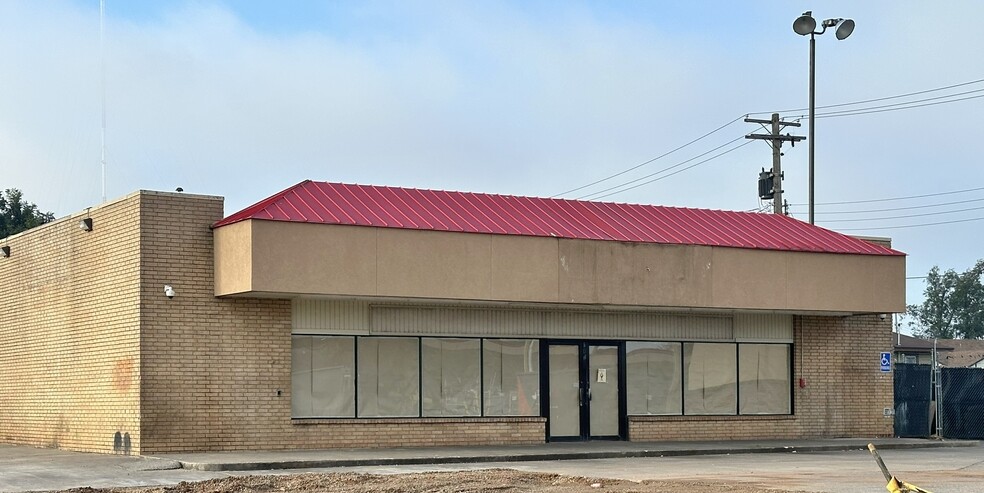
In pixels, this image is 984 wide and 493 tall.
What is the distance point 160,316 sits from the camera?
77.6ft

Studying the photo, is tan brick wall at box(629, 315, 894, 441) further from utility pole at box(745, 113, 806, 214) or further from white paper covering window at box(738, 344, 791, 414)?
utility pole at box(745, 113, 806, 214)

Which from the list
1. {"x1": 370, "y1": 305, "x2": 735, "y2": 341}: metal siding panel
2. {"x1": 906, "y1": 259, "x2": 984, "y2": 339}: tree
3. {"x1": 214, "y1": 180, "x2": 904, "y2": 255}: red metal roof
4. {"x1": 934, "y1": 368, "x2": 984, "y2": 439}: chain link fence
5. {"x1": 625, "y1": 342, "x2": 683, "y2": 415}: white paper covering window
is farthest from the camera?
{"x1": 906, "y1": 259, "x2": 984, "y2": 339}: tree

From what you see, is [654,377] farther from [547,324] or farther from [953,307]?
[953,307]

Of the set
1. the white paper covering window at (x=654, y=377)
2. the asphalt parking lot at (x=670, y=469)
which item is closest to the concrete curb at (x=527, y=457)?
the asphalt parking lot at (x=670, y=469)

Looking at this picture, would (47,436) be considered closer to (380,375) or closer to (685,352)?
(380,375)

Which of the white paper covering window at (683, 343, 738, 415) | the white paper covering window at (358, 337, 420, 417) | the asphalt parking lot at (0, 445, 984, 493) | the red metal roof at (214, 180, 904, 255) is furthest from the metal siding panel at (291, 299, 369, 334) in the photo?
the white paper covering window at (683, 343, 738, 415)

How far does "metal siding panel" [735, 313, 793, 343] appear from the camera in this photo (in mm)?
29781

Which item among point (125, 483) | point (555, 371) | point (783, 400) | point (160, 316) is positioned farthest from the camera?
point (783, 400)

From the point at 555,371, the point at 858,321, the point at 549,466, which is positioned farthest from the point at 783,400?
the point at 549,466

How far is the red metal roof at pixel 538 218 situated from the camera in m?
24.7

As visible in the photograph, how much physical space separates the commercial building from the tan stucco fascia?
4 cm

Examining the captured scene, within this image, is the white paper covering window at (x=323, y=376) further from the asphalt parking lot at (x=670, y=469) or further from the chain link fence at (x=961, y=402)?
the chain link fence at (x=961, y=402)

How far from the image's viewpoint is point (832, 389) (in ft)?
101

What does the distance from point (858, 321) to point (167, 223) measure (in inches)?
657
